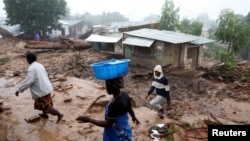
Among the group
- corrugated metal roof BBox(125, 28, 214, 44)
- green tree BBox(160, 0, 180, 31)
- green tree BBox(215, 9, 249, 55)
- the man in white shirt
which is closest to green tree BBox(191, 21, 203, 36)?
green tree BBox(160, 0, 180, 31)

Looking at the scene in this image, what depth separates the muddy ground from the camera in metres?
4.77

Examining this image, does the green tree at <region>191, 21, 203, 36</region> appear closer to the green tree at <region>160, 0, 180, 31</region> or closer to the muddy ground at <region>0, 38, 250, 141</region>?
the green tree at <region>160, 0, 180, 31</region>

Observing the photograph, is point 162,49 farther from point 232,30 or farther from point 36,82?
point 36,82

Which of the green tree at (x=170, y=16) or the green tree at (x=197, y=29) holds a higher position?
the green tree at (x=170, y=16)

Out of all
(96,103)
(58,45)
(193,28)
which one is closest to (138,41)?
(58,45)

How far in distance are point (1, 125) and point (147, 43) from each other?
9.82 metres

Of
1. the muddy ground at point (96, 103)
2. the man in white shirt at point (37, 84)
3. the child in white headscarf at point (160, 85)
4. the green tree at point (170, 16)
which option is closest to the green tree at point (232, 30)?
the muddy ground at point (96, 103)

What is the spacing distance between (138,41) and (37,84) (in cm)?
1001

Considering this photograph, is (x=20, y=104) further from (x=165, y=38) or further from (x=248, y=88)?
(x=248, y=88)

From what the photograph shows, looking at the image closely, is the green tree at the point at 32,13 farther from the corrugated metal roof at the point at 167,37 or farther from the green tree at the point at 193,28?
the green tree at the point at 193,28

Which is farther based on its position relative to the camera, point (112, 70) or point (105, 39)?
point (105, 39)

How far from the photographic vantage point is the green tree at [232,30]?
15.9m

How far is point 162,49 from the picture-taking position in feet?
44.0

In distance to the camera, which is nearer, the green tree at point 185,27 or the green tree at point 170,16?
the green tree at point 170,16
